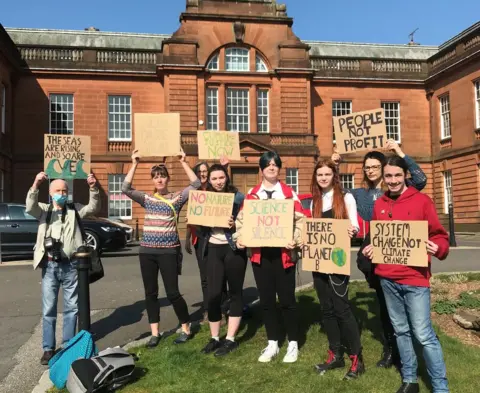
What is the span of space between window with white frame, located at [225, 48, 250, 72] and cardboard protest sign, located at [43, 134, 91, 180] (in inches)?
790

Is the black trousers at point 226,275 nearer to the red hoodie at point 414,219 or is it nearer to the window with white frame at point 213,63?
the red hoodie at point 414,219

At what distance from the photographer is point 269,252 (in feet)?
15.1

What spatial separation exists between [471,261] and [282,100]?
55.2 ft

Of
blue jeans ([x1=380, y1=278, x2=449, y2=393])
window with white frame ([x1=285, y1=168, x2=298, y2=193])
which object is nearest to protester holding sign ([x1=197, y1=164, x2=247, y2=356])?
blue jeans ([x1=380, y1=278, x2=449, y2=393])

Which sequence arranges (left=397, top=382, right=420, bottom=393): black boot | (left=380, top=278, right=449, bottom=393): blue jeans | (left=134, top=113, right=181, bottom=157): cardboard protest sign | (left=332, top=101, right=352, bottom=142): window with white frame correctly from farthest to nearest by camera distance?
(left=332, top=101, right=352, bottom=142): window with white frame < (left=134, top=113, right=181, bottom=157): cardboard protest sign < (left=397, top=382, right=420, bottom=393): black boot < (left=380, top=278, right=449, bottom=393): blue jeans

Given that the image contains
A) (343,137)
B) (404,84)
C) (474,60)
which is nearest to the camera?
(343,137)

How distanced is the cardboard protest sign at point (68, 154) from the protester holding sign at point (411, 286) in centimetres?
572

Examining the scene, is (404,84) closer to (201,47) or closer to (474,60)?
(474,60)

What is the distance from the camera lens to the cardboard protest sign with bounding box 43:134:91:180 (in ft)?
26.0

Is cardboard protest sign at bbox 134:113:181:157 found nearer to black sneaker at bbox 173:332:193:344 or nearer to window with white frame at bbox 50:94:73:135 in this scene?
black sneaker at bbox 173:332:193:344

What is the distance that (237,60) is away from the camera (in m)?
27.1

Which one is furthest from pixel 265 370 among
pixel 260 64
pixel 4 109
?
pixel 260 64

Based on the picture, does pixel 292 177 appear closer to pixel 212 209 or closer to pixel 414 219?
pixel 212 209

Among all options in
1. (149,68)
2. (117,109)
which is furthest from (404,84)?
(117,109)
